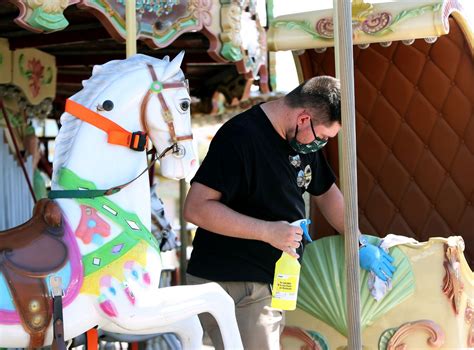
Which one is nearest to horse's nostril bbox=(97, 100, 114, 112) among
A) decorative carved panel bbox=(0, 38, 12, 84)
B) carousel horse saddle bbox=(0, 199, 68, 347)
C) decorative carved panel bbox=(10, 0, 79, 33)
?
carousel horse saddle bbox=(0, 199, 68, 347)

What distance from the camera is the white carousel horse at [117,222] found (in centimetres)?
260

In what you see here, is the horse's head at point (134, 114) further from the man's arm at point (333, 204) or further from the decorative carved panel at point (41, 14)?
the man's arm at point (333, 204)

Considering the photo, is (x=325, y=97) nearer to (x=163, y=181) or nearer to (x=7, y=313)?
(x=7, y=313)

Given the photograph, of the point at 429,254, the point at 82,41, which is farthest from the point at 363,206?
the point at 82,41

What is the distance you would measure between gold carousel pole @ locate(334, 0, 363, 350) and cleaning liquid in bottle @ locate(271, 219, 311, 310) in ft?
0.80

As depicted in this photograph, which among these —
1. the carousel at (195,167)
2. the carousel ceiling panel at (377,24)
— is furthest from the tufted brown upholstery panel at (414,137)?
the carousel ceiling panel at (377,24)

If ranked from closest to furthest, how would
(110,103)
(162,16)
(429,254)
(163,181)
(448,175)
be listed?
(110,103), (429,254), (162,16), (448,175), (163,181)

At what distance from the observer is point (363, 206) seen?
4.89 metres

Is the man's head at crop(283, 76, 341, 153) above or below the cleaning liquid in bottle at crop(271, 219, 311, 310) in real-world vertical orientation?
above

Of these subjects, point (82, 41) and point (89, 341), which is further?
point (82, 41)

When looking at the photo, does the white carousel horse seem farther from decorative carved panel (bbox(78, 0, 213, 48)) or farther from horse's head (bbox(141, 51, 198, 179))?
decorative carved panel (bbox(78, 0, 213, 48))

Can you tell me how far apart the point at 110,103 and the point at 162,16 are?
56.8 inches

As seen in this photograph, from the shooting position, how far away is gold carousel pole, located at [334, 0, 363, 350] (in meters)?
2.87

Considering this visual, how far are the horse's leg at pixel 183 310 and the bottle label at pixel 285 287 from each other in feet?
0.55
